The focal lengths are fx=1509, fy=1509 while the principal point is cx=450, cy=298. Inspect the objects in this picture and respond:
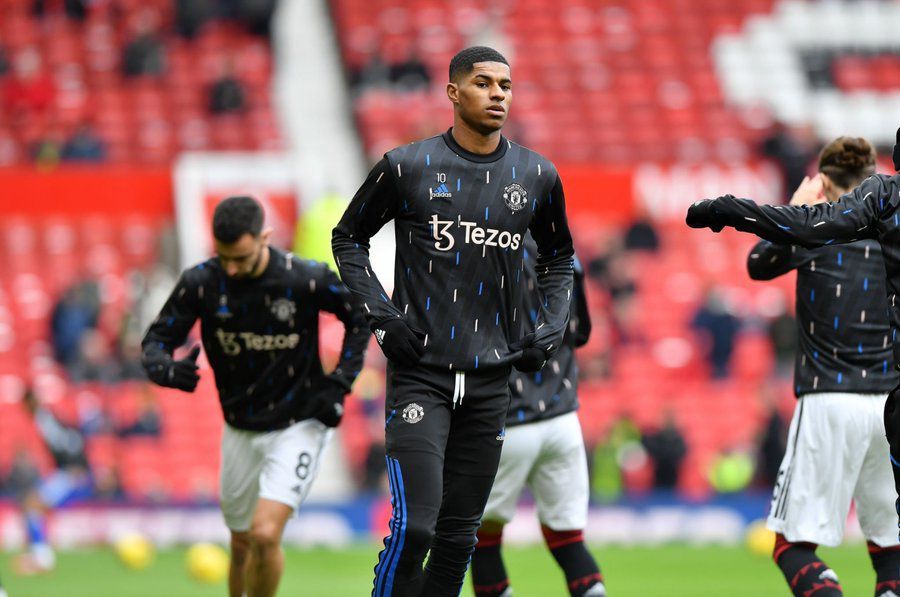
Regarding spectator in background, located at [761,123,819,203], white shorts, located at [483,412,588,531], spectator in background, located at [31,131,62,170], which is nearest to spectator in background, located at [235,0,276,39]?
spectator in background, located at [31,131,62,170]

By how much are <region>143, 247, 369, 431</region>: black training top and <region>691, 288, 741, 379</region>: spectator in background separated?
13089 millimetres

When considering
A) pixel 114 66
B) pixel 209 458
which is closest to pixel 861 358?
pixel 209 458

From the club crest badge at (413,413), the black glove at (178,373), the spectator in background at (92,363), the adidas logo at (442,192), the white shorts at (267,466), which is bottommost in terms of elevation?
the spectator in background at (92,363)

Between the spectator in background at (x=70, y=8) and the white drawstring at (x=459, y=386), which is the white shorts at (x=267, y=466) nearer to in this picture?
the white drawstring at (x=459, y=386)

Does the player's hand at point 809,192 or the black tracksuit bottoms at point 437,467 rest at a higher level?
the player's hand at point 809,192

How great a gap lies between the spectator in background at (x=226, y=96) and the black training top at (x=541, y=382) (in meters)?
16.1

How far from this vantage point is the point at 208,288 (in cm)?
879

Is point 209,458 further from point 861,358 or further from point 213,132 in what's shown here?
point 861,358

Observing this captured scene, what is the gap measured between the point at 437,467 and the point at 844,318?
8.17 ft

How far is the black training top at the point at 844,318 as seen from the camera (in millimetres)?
7863

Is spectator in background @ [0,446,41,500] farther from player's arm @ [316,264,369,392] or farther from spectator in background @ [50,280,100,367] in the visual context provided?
player's arm @ [316,264,369,392]

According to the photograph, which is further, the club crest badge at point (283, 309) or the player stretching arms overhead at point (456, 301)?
the club crest badge at point (283, 309)

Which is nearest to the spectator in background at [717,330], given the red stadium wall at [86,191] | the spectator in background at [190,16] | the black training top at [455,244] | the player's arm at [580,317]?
the red stadium wall at [86,191]

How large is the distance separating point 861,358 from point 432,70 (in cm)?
1824
